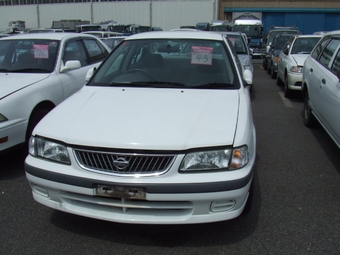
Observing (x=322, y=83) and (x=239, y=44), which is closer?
(x=322, y=83)

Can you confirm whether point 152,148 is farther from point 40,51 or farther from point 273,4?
point 273,4

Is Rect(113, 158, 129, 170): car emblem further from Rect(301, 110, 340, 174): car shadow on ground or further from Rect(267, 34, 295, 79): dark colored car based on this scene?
Rect(267, 34, 295, 79): dark colored car

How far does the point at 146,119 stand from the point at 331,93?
9.06 feet

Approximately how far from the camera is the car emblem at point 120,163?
8.62ft

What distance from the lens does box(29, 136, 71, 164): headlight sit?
2.81 m

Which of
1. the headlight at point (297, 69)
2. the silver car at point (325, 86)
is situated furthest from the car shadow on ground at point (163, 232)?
the headlight at point (297, 69)

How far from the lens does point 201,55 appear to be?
411cm

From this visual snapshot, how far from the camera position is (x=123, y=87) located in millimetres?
3828

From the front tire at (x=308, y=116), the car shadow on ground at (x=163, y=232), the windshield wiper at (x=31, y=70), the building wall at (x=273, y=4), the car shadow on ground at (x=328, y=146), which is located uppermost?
the building wall at (x=273, y=4)

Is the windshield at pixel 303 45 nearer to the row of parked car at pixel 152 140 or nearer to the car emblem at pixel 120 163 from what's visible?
the row of parked car at pixel 152 140

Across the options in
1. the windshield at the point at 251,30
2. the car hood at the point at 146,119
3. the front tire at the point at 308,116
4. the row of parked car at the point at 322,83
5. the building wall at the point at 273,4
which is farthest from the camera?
the building wall at the point at 273,4

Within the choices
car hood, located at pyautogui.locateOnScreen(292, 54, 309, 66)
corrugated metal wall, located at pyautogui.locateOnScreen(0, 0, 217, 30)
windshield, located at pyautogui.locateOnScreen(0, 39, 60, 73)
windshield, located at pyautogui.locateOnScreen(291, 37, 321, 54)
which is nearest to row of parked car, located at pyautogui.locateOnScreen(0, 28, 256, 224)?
windshield, located at pyautogui.locateOnScreen(0, 39, 60, 73)

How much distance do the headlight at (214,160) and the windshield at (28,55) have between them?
3346mm

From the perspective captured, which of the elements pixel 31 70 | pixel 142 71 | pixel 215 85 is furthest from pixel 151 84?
pixel 31 70
